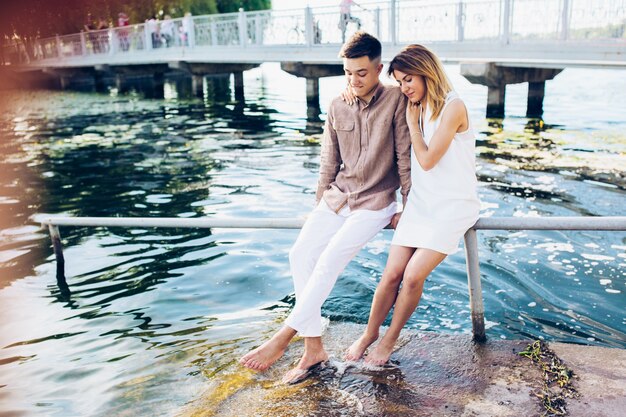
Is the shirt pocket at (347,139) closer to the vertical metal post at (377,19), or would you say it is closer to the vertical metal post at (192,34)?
the vertical metal post at (377,19)

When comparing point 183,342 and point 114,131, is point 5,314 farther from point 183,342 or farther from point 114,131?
point 114,131

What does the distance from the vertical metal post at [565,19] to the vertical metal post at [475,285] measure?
34.9 ft

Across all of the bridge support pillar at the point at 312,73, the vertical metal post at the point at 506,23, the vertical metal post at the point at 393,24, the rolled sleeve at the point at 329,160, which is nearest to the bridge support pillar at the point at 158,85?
the bridge support pillar at the point at 312,73

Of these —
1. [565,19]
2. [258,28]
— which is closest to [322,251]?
[565,19]

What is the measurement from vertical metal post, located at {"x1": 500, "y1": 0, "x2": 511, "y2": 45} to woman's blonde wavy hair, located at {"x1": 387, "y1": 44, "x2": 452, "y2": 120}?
11.1m

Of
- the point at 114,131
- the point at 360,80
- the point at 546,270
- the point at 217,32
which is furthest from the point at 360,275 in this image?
the point at 217,32

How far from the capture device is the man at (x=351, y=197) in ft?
10.3

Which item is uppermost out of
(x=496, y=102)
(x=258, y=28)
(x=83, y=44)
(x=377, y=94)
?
(x=258, y=28)

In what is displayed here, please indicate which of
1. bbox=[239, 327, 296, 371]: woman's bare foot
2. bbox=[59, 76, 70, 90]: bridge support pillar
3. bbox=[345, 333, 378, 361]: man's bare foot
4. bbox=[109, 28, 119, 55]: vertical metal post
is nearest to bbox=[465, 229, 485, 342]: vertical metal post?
bbox=[345, 333, 378, 361]: man's bare foot

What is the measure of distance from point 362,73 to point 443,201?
0.82 m

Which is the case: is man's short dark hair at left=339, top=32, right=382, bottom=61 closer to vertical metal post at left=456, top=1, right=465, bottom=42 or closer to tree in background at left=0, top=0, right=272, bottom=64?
vertical metal post at left=456, top=1, right=465, bottom=42

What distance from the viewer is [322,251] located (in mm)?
3309

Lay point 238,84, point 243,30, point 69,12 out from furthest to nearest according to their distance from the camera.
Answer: point 69,12 < point 238,84 < point 243,30

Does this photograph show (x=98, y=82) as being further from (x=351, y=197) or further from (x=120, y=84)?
(x=351, y=197)
